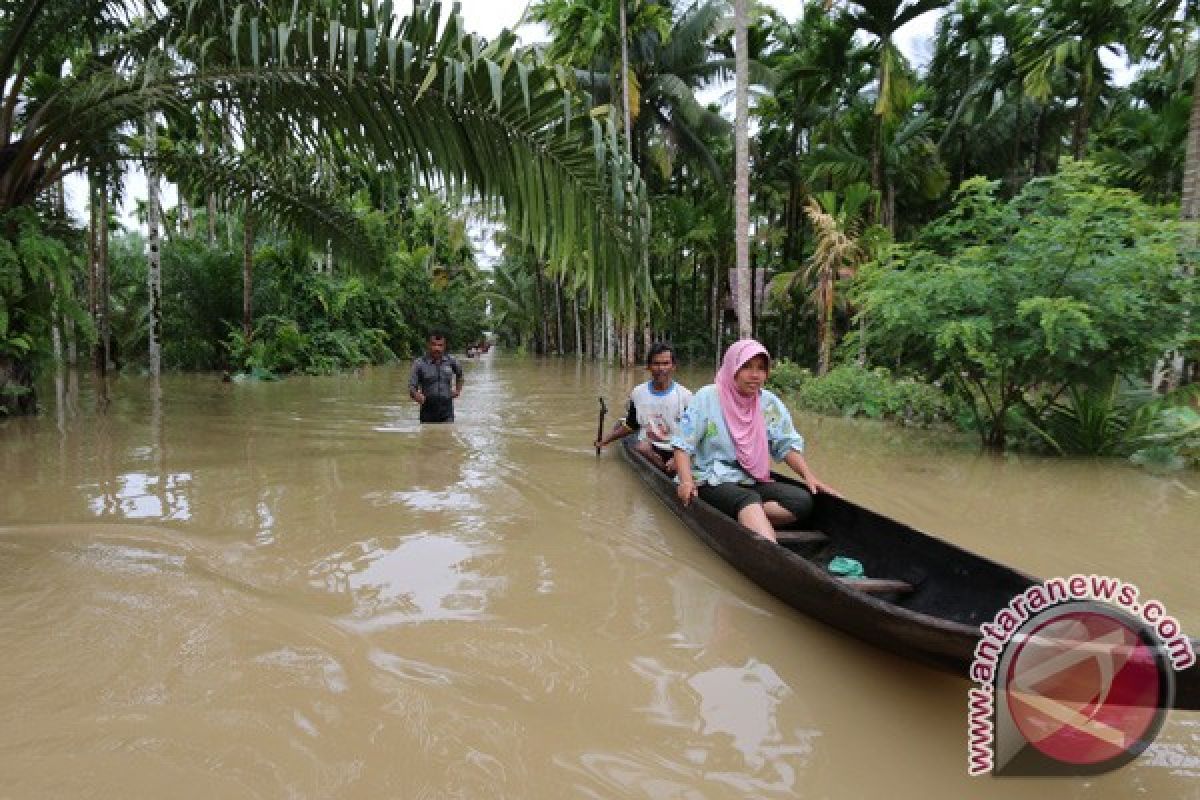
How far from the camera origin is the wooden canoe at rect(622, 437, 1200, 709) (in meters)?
2.28

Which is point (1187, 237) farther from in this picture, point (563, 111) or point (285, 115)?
point (285, 115)

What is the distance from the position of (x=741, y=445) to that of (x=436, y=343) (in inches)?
178

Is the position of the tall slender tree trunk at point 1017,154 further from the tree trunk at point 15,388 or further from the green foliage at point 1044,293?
the tree trunk at point 15,388

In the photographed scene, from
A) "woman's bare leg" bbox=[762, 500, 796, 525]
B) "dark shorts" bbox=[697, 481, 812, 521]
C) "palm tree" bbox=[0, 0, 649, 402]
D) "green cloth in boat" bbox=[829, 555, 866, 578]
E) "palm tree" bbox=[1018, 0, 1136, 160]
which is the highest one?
"palm tree" bbox=[1018, 0, 1136, 160]

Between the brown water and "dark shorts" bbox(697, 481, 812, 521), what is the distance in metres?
0.37

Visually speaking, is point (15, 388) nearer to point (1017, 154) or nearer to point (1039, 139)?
point (1039, 139)

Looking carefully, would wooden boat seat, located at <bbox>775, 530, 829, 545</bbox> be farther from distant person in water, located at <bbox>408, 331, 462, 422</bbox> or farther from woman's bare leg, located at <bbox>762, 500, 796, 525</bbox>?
distant person in water, located at <bbox>408, 331, 462, 422</bbox>

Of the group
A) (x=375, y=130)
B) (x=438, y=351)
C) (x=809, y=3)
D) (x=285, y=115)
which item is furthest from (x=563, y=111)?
(x=809, y=3)

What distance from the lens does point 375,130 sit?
514cm

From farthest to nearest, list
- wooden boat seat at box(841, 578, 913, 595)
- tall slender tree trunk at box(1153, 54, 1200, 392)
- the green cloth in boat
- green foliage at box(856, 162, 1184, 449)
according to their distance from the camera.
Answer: tall slender tree trunk at box(1153, 54, 1200, 392) < green foliage at box(856, 162, 1184, 449) < the green cloth in boat < wooden boat seat at box(841, 578, 913, 595)

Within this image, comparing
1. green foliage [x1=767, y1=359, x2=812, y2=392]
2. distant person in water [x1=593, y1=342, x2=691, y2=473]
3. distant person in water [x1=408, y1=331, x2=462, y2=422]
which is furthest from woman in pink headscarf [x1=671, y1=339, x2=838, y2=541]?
green foliage [x1=767, y1=359, x2=812, y2=392]

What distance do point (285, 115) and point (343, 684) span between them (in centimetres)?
474

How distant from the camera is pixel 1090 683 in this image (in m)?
1.98

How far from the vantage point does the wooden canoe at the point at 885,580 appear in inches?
89.6
